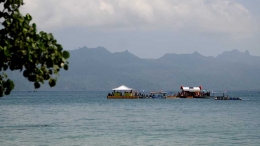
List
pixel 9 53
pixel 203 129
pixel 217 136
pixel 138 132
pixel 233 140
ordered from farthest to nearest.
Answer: pixel 203 129 < pixel 138 132 < pixel 217 136 < pixel 233 140 < pixel 9 53

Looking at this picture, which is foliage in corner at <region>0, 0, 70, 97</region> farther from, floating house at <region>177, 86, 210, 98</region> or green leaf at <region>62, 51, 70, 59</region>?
floating house at <region>177, 86, 210, 98</region>

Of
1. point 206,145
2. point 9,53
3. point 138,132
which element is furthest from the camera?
point 138,132

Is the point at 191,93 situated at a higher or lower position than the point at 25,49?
higher

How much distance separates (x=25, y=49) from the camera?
13.3m

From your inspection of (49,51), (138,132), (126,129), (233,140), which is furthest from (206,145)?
(49,51)

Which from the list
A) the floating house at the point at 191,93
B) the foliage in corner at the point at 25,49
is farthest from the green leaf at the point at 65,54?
the floating house at the point at 191,93

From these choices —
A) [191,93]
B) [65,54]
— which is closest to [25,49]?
[65,54]

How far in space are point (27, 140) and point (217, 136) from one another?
53.6 ft

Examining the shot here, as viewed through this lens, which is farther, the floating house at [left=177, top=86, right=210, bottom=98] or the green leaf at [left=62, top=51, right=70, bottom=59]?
the floating house at [left=177, top=86, right=210, bottom=98]

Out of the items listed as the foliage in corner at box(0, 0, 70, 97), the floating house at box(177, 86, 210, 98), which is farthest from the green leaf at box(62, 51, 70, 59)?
the floating house at box(177, 86, 210, 98)

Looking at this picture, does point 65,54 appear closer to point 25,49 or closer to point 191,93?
point 25,49

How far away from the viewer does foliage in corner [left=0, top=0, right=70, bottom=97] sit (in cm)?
1333

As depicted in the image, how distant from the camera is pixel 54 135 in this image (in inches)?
1783

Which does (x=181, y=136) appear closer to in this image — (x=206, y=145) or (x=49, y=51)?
(x=206, y=145)
